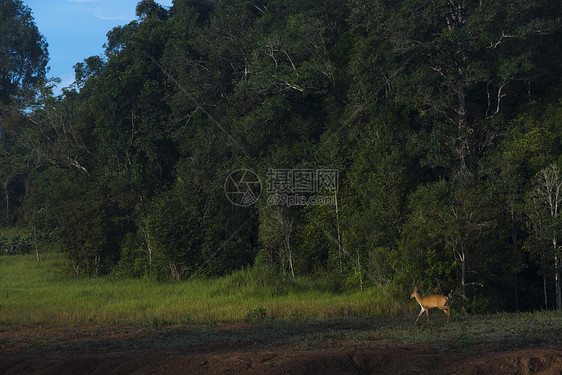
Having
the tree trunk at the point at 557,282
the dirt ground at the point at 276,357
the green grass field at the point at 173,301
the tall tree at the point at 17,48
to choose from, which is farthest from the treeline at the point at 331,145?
the tall tree at the point at 17,48

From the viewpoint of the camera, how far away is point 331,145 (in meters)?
23.8

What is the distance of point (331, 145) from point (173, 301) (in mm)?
9099

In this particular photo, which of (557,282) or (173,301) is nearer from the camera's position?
(557,282)

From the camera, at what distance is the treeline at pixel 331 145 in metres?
19.0

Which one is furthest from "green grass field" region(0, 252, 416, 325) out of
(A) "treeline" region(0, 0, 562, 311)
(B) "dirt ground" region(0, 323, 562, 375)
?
(B) "dirt ground" region(0, 323, 562, 375)

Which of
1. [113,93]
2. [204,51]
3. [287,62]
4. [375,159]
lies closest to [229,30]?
[204,51]

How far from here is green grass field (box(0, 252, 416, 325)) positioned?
53.4 ft

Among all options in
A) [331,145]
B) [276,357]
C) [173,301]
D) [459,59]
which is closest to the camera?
[276,357]

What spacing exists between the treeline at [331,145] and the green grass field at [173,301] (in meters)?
1.41

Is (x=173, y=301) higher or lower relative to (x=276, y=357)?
lower

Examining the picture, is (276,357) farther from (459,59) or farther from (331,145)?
(459,59)

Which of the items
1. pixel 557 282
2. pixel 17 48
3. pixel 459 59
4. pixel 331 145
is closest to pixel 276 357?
pixel 557 282

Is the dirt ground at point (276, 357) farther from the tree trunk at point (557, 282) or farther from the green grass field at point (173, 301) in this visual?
the tree trunk at point (557, 282)

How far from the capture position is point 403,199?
2131cm
